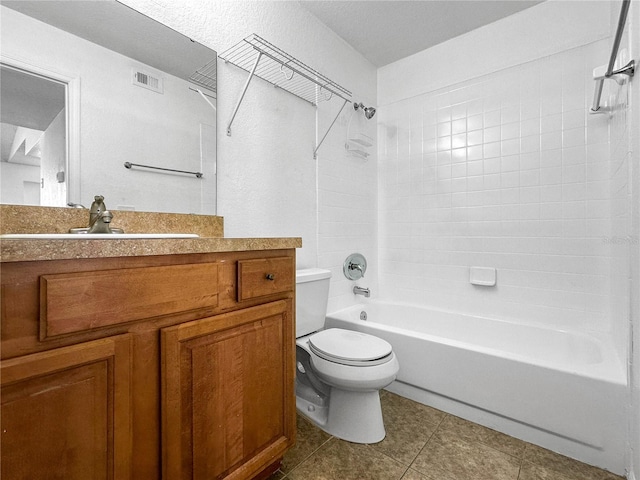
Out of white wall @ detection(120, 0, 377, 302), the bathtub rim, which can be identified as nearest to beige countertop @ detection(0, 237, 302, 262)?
white wall @ detection(120, 0, 377, 302)

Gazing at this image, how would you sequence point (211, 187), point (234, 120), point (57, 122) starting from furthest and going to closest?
point (234, 120) → point (211, 187) → point (57, 122)

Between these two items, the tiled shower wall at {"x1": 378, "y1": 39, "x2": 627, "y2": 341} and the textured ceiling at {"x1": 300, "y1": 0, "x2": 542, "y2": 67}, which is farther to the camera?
the textured ceiling at {"x1": 300, "y1": 0, "x2": 542, "y2": 67}

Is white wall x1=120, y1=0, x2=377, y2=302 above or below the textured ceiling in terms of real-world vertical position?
below

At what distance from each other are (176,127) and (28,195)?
24.4 inches

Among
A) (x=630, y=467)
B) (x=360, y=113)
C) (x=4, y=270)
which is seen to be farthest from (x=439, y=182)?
(x=4, y=270)

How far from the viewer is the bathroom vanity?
2.02 feet

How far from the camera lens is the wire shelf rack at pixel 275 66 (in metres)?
1.58

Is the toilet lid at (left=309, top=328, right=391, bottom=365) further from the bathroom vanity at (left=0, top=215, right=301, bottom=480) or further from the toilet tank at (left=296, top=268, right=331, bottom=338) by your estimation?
the bathroom vanity at (left=0, top=215, right=301, bottom=480)

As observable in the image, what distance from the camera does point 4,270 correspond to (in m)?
0.58

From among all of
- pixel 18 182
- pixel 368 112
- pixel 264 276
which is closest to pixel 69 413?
pixel 264 276

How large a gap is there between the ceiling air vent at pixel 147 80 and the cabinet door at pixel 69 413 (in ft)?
3.63

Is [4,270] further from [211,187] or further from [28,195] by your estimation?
[211,187]

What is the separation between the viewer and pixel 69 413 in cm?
67

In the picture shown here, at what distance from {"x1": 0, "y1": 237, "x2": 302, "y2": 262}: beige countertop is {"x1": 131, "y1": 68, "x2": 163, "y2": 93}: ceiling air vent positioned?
893 millimetres
